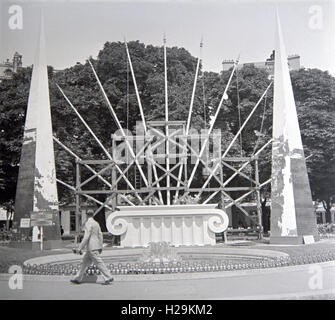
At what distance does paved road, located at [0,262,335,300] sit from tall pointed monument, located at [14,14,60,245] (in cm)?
865

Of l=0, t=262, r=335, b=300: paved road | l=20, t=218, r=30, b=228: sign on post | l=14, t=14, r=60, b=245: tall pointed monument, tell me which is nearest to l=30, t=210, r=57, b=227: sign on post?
l=14, t=14, r=60, b=245: tall pointed monument

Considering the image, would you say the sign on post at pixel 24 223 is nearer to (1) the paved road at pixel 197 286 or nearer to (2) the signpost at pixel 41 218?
(2) the signpost at pixel 41 218

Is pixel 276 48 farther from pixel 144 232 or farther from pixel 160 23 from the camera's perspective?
pixel 144 232

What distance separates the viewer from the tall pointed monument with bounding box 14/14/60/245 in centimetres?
1961

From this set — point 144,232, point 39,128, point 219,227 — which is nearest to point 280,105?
point 219,227

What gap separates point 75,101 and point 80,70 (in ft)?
16.8

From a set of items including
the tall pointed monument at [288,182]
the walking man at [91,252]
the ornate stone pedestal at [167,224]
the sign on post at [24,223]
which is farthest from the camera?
the ornate stone pedestal at [167,224]

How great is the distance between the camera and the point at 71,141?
29125 millimetres

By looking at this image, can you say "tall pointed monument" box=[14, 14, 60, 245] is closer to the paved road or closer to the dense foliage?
the dense foliage

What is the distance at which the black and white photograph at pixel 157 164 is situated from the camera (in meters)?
10.4

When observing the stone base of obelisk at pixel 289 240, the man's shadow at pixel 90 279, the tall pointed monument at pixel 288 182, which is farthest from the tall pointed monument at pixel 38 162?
the tall pointed monument at pixel 288 182

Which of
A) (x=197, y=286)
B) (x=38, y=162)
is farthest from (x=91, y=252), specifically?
(x=38, y=162)

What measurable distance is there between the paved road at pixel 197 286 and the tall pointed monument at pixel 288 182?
869 centimetres
